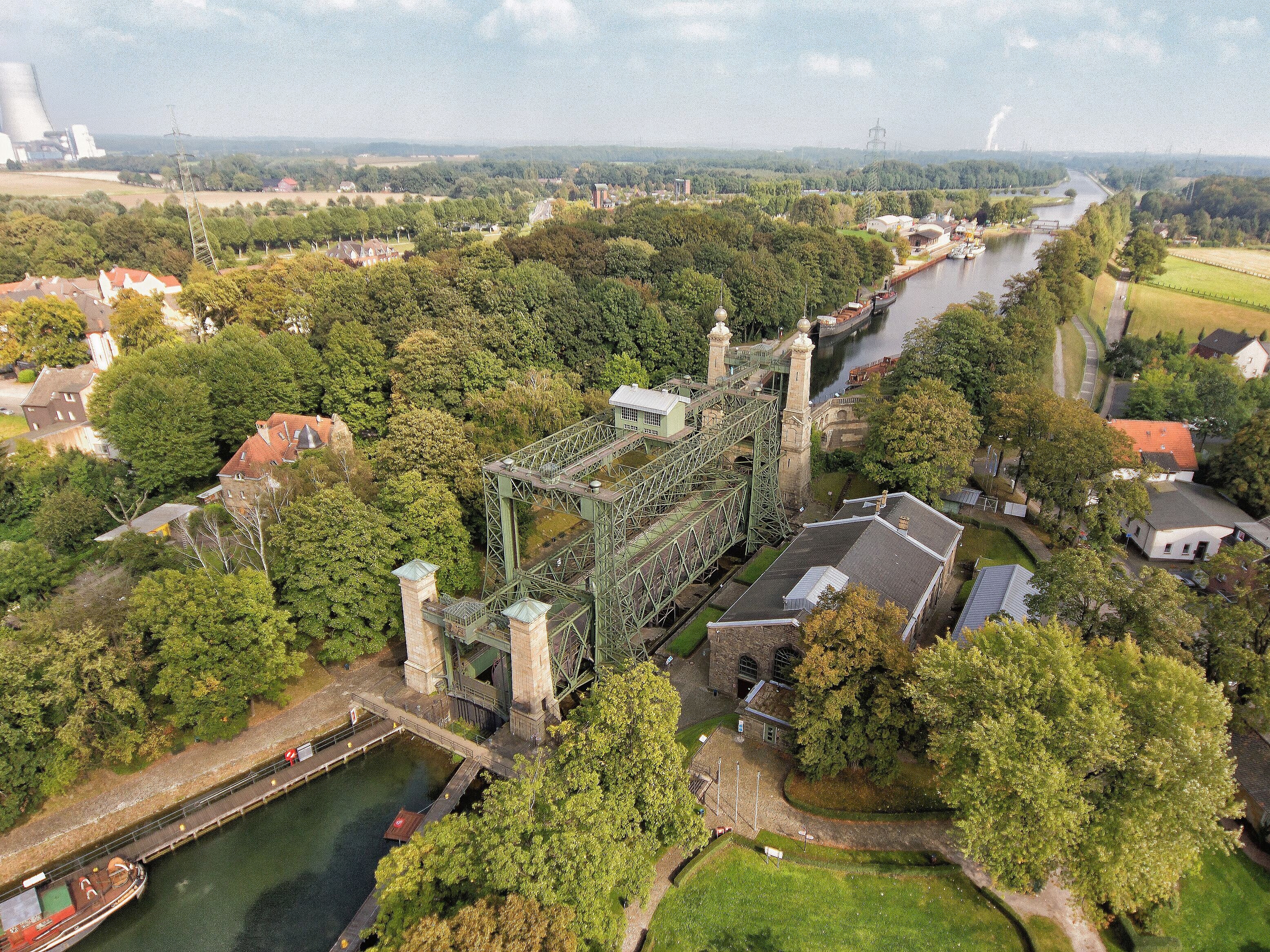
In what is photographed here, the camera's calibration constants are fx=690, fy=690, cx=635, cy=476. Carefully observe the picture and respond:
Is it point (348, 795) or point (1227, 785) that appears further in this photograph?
point (348, 795)

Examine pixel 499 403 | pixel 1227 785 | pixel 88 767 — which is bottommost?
pixel 88 767

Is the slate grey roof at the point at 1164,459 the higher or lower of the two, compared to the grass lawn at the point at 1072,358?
lower

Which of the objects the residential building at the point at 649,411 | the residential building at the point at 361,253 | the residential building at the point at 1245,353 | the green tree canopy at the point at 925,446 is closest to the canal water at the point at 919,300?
the residential building at the point at 1245,353

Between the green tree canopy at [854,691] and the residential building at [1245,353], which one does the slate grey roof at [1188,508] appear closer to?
the residential building at [1245,353]

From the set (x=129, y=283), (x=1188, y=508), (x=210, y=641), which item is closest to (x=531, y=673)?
(x=210, y=641)

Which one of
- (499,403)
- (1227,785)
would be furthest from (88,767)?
(1227,785)

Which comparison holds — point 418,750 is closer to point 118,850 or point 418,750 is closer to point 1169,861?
point 118,850

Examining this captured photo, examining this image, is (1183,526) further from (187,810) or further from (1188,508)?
(187,810)
